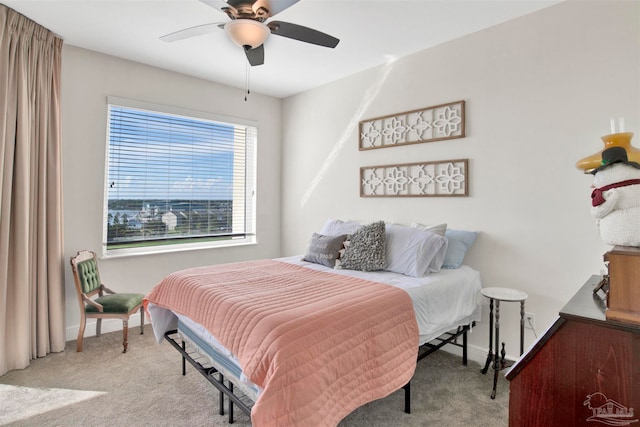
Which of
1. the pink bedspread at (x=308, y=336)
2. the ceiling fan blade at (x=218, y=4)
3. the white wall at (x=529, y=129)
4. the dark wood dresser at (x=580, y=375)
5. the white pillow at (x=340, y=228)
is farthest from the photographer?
the white pillow at (x=340, y=228)

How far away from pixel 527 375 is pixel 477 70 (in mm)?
2608

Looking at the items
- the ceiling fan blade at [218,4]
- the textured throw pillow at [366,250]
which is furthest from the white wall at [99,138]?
the ceiling fan blade at [218,4]

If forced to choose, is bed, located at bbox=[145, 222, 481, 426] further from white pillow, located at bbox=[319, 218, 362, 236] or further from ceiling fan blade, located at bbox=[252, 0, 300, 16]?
ceiling fan blade, located at bbox=[252, 0, 300, 16]

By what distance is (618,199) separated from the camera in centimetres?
95

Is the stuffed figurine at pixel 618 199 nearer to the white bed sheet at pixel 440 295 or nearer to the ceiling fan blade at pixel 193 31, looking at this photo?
the white bed sheet at pixel 440 295

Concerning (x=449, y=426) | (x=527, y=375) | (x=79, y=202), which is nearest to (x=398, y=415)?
(x=449, y=426)

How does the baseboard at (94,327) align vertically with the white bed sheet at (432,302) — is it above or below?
below

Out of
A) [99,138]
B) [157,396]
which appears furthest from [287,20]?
[157,396]

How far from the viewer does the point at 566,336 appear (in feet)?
2.78

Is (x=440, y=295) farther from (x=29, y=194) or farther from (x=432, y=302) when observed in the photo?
(x=29, y=194)

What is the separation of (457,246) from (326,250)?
42.3 inches

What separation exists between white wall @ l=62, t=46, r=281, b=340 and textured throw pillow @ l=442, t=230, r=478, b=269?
8.67 feet

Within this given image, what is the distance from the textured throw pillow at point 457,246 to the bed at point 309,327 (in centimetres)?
8

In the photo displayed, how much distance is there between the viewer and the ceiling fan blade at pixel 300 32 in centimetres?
201
